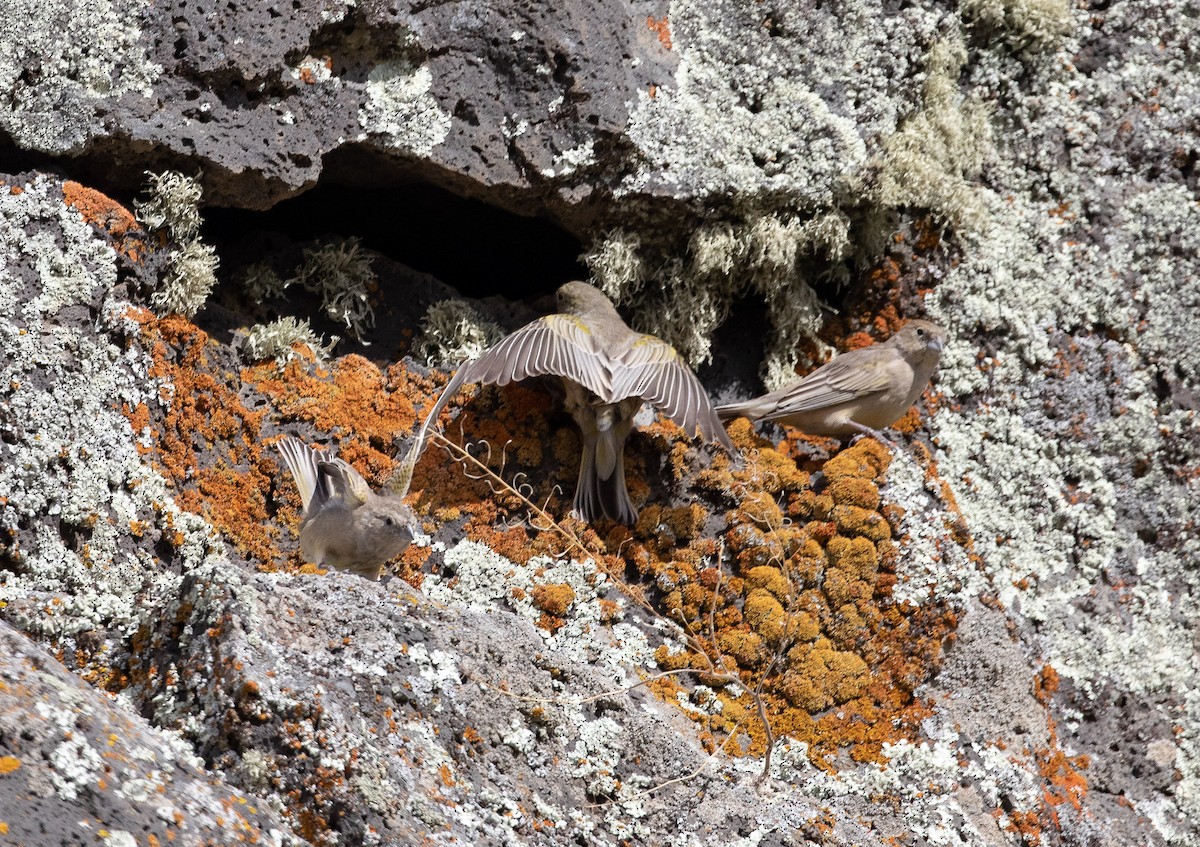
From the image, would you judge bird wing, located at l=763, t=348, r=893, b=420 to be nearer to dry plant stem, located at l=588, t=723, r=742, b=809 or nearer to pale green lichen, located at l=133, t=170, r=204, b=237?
dry plant stem, located at l=588, t=723, r=742, b=809

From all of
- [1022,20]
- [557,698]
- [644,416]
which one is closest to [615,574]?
[644,416]

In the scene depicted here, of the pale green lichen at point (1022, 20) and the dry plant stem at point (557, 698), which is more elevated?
the pale green lichen at point (1022, 20)

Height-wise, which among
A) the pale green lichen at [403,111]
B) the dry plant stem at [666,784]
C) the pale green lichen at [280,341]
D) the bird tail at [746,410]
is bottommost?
the dry plant stem at [666,784]

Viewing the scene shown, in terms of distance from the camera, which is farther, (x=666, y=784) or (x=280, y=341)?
(x=280, y=341)

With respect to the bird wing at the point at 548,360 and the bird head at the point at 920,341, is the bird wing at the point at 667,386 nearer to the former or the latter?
the bird wing at the point at 548,360

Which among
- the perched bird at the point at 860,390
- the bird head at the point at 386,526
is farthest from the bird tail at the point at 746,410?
the bird head at the point at 386,526

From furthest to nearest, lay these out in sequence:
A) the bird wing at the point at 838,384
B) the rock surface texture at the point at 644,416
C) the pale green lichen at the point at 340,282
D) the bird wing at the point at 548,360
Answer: the pale green lichen at the point at 340,282 < the bird wing at the point at 838,384 < the bird wing at the point at 548,360 < the rock surface texture at the point at 644,416

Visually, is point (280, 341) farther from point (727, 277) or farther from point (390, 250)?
point (727, 277)

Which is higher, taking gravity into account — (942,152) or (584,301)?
(942,152)
